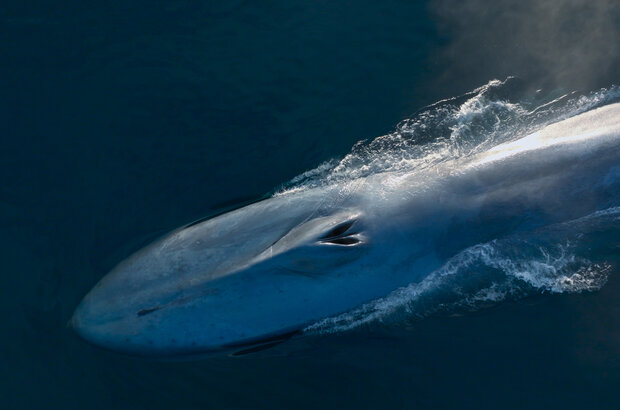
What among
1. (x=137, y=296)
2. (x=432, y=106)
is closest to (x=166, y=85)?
(x=137, y=296)

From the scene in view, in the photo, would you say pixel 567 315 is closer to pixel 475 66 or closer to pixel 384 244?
pixel 384 244

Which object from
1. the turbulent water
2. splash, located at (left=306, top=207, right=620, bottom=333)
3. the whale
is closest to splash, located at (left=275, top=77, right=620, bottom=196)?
the turbulent water

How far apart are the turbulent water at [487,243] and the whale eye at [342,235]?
4.82ft

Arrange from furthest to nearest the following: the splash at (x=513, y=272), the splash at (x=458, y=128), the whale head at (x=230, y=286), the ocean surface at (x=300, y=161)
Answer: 1. the splash at (x=458, y=128)
2. the splash at (x=513, y=272)
3. the ocean surface at (x=300, y=161)
4. the whale head at (x=230, y=286)

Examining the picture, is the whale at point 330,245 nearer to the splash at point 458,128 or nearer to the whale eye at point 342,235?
the whale eye at point 342,235

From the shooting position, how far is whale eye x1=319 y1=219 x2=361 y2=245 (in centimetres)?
1129

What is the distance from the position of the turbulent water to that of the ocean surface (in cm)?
5

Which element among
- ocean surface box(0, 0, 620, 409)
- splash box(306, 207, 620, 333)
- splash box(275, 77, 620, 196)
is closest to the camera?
ocean surface box(0, 0, 620, 409)

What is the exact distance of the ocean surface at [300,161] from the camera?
38.8 ft

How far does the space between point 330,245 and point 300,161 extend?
305 centimetres

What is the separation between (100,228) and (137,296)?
238 centimetres

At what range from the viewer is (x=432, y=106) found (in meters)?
13.8

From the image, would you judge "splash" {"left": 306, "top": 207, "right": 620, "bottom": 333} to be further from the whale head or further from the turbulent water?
the whale head

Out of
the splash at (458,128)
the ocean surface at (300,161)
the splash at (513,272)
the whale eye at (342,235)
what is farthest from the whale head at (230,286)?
the splash at (458,128)
